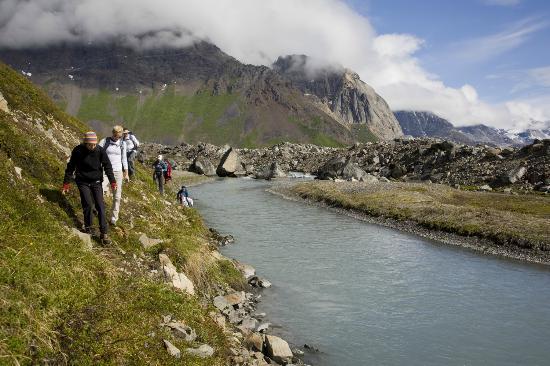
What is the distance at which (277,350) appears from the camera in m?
16.2

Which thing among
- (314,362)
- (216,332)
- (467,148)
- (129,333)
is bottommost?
(314,362)

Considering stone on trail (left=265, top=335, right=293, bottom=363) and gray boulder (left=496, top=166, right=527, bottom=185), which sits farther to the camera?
gray boulder (left=496, top=166, right=527, bottom=185)

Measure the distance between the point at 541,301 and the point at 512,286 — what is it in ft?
9.11

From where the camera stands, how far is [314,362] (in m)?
16.9

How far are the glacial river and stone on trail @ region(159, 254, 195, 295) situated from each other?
4.47m

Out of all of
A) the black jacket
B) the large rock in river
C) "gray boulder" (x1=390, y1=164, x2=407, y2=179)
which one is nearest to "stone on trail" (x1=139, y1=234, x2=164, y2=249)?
the black jacket

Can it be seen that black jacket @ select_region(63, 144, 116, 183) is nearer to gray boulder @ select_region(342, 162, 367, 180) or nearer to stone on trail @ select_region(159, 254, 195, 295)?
stone on trail @ select_region(159, 254, 195, 295)

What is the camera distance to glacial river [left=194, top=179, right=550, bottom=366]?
1833 centimetres

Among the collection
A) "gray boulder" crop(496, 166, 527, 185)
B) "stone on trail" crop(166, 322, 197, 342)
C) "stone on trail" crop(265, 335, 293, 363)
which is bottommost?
"stone on trail" crop(265, 335, 293, 363)

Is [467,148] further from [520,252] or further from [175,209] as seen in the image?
[175,209]

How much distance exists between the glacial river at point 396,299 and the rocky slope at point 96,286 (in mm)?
2814

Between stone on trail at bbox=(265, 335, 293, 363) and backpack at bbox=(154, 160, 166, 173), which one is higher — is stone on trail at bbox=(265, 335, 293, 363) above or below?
below

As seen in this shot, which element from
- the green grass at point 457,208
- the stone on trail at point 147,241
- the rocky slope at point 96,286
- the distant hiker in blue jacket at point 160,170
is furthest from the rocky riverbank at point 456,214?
the stone on trail at point 147,241

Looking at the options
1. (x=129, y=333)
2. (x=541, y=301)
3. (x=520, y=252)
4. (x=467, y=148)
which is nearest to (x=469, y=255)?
(x=520, y=252)
